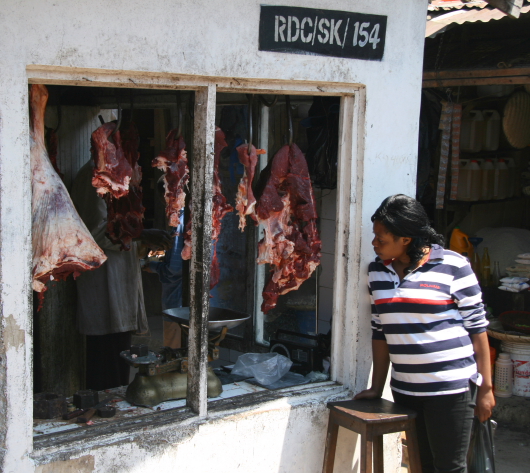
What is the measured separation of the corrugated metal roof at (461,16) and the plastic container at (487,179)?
73.9 inches

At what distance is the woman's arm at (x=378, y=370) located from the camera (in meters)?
3.46

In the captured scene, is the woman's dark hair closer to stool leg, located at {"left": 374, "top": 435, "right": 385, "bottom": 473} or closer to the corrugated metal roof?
stool leg, located at {"left": 374, "top": 435, "right": 385, "bottom": 473}

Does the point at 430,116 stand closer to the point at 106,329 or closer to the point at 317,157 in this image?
the point at 317,157

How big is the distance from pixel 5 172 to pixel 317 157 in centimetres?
237

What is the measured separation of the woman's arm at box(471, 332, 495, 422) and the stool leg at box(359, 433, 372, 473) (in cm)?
63

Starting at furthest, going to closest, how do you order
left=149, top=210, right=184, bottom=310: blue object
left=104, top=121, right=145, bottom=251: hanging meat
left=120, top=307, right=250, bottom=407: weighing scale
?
left=149, top=210, right=184, bottom=310: blue object
left=104, top=121, right=145, bottom=251: hanging meat
left=120, top=307, right=250, bottom=407: weighing scale

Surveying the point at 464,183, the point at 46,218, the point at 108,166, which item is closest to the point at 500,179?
the point at 464,183

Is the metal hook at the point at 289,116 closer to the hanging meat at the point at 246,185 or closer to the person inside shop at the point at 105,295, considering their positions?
the hanging meat at the point at 246,185

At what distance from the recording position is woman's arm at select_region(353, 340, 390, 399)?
346 cm

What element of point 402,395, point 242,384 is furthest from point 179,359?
point 402,395

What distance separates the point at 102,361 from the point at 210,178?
7.91 feet

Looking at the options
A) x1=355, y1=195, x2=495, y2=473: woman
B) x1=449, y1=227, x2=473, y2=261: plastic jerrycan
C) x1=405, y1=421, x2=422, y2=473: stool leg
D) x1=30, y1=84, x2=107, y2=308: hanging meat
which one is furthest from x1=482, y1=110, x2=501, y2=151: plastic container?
x1=30, y1=84, x2=107, y2=308: hanging meat

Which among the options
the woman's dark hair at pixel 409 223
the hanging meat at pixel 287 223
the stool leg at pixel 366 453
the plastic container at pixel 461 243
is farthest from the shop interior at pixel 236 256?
the plastic container at pixel 461 243

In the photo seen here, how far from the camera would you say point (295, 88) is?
10.8 feet
